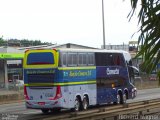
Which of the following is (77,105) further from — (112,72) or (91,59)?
(112,72)

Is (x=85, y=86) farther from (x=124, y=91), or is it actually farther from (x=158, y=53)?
(x=158, y=53)

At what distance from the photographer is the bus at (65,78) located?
19.3m

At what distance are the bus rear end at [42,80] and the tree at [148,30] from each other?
48.9 feet

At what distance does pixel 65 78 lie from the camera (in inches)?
769

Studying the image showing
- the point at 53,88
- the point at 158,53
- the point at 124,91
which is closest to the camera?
the point at 158,53

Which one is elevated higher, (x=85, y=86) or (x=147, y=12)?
(x=147, y=12)

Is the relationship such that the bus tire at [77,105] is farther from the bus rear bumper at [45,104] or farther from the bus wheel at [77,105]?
the bus rear bumper at [45,104]

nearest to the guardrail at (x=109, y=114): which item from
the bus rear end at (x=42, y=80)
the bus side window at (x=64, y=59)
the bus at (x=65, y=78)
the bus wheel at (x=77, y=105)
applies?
the bus rear end at (x=42, y=80)

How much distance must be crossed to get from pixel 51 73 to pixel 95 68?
3540 mm

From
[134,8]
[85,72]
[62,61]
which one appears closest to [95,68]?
[85,72]

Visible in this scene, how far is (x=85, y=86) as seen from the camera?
21.3 metres

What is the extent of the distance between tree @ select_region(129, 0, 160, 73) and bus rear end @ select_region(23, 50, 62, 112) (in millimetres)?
14906

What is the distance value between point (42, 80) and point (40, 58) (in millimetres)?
1038

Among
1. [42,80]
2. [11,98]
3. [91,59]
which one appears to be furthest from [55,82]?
[11,98]
